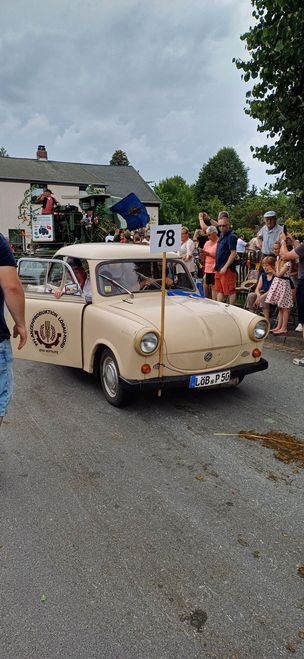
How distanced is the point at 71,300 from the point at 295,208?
216 inches

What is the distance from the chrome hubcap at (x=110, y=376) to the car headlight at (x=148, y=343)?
0.48m

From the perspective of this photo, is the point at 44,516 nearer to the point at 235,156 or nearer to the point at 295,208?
the point at 295,208

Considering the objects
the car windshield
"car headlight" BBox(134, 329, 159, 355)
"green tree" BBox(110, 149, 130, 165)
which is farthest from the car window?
"green tree" BBox(110, 149, 130, 165)

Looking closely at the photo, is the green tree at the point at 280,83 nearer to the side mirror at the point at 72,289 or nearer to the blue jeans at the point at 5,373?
the side mirror at the point at 72,289

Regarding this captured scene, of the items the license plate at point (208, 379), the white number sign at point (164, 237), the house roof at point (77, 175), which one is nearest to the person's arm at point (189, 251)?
the white number sign at point (164, 237)

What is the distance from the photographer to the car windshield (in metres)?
5.57

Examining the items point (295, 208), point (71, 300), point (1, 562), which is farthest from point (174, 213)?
point (1, 562)

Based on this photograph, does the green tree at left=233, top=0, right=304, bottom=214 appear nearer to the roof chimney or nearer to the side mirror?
the side mirror

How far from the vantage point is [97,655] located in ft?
6.66

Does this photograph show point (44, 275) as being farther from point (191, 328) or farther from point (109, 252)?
point (191, 328)

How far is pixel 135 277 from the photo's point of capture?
5777mm

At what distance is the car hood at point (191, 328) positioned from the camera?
4.66 metres

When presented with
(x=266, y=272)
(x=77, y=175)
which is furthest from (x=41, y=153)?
(x=266, y=272)

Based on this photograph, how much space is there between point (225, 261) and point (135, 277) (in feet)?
11.8
